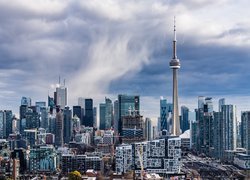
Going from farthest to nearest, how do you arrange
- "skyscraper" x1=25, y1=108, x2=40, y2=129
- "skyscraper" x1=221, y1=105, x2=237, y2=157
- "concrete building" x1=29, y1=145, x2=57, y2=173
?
"skyscraper" x1=25, y1=108, x2=40, y2=129
"skyscraper" x1=221, y1=105, x2=237, y2=157
"concrete building" x1=29, y1=145, x2=57, y2=173

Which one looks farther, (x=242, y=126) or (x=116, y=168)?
(x=242, y=126)

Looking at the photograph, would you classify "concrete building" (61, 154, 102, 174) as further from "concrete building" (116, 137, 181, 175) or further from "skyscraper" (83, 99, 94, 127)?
"skyscraper" (83, 99, 94, 127)

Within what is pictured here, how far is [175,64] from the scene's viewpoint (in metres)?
41.3

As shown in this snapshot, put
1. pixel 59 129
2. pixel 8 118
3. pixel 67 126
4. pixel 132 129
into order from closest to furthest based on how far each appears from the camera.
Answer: pixel 132 129, pixel 59 129, pixel 67 126, pixel 8 118

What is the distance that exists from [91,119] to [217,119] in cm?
1732

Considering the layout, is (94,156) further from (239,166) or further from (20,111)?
(20,111)

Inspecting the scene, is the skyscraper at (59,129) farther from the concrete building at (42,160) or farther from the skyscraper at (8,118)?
the concrete building at (42,160)

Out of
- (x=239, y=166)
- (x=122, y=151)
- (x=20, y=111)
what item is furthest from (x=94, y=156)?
(x=20, y=111)

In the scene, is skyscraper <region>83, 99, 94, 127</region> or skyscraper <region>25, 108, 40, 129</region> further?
skyscraper <region>83, 99, 94, 127</region>

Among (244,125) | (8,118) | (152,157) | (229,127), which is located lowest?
(152,157)

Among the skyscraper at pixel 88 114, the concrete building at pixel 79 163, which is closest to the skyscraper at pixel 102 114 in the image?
the skyscraper at pixel 88 114

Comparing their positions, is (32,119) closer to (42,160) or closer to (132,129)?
(132,129)

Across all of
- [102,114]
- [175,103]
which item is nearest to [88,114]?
[102,114]

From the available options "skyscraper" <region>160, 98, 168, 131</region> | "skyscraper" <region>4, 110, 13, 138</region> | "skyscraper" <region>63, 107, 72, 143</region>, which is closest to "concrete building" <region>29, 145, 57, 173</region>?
"skyscraper" <region>63, 107, 72, 143</region>
